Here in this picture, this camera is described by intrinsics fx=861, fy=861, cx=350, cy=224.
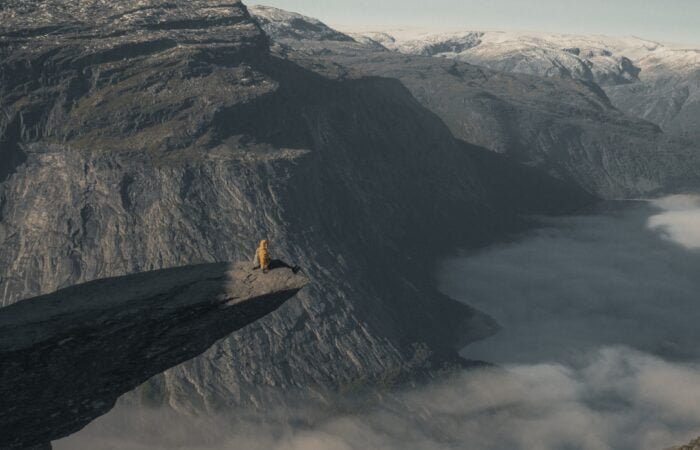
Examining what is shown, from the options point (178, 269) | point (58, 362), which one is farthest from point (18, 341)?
point (178, 269)

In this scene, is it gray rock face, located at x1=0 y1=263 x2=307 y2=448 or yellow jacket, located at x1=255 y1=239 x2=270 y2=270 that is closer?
gray rock face, located at x1=0 y1=263 x2=307 y2=448

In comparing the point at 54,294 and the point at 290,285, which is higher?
the point at 290,285

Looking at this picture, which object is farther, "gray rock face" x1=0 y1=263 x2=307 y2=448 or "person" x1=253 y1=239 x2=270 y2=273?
"person" x1=253 y1=239 x2=270 y2=273

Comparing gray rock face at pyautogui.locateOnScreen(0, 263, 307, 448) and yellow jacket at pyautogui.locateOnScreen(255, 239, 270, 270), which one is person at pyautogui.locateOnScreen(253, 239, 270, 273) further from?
gray rock face at pyautogui.locateOnScreen(0, 263, 307, 448)

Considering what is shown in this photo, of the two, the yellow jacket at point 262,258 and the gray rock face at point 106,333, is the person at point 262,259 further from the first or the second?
the gray rock face at point 106,333

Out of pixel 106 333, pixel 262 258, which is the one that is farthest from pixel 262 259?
pixel 106 333

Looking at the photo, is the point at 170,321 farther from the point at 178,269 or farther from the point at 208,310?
the point at 178,269

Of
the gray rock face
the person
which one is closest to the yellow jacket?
the person

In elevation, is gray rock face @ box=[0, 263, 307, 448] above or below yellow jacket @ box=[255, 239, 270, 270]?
below

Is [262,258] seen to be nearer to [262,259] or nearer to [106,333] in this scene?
[262,259]
